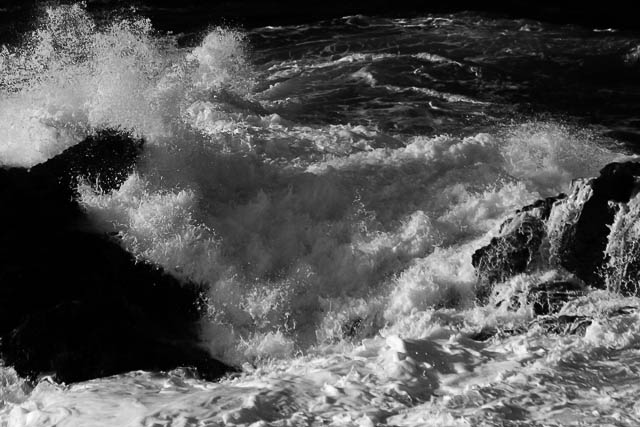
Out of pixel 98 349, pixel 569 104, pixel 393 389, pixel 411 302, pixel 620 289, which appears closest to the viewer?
pixel 393 389

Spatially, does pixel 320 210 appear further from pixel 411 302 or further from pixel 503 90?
pixel 503 90

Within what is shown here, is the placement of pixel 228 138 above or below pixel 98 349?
above

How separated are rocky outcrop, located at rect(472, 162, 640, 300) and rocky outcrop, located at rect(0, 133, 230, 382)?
319 centimetres

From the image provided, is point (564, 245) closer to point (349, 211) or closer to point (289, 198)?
point (349, 211)

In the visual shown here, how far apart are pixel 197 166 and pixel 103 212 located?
1.51 meters

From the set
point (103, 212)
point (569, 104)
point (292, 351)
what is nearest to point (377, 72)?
point (569, 104)

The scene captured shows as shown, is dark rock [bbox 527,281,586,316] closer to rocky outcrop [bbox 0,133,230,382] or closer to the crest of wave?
rocky outcrop [bbox 0,133,230,382]

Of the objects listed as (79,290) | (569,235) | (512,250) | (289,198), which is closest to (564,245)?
(569,235)

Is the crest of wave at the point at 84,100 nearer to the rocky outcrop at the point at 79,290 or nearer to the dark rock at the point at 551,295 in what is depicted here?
the rocky outcrop at the point at 79,290

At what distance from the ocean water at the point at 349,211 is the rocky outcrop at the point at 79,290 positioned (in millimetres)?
211

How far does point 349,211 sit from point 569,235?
2.90m

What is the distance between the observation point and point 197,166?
9.98m

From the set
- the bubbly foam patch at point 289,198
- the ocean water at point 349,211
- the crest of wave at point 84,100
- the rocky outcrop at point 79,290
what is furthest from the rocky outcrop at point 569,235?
the crest of wave at point 84,100

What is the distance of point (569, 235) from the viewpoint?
7.93 meters
